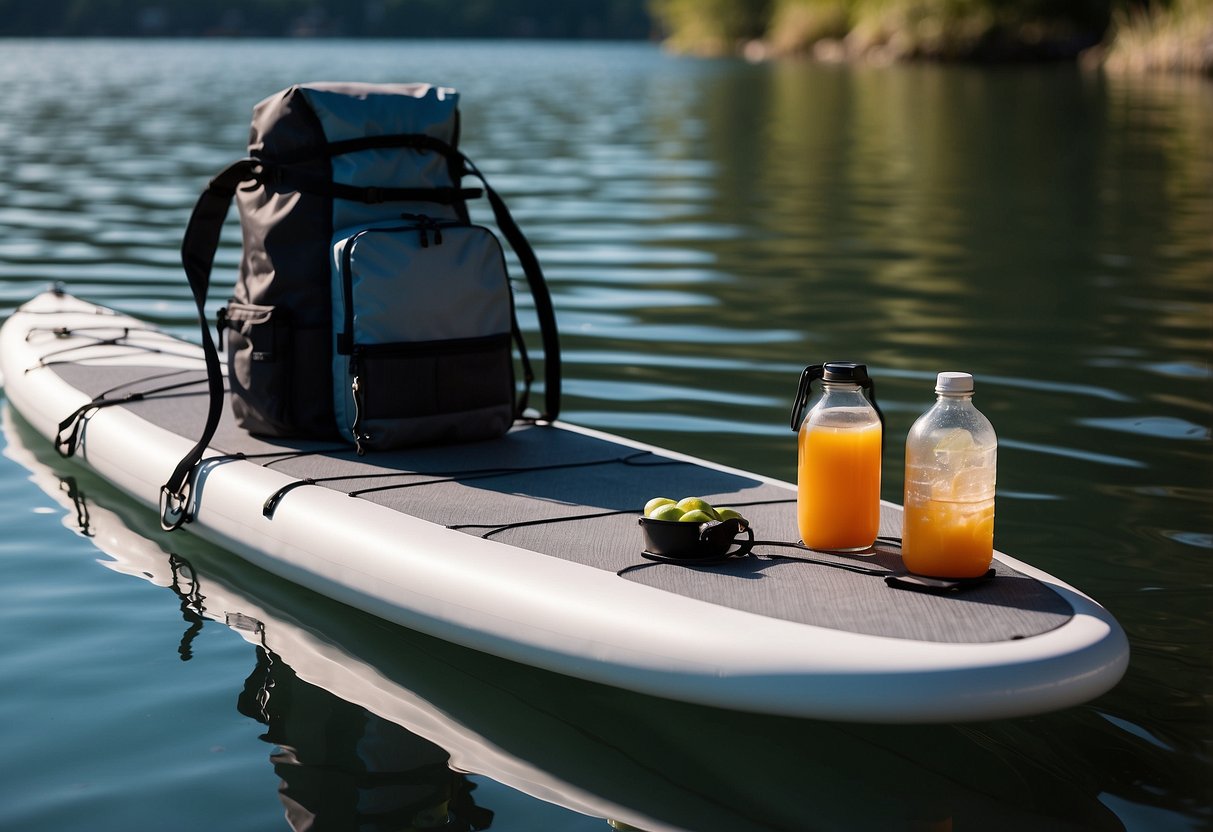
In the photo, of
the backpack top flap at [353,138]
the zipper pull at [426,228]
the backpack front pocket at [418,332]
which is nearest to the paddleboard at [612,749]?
the backpack front pocket at [418,332]

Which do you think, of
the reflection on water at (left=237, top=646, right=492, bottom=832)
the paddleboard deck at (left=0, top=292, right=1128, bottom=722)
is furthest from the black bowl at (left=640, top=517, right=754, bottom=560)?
the reflection on water at (left=237, top=646, right=492, bottom=832)

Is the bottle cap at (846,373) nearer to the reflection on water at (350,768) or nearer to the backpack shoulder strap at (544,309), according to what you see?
the reflection on water at (350,768)

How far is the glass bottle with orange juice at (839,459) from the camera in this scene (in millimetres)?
2729

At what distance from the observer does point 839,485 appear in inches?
112

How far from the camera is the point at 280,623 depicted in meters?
3.35

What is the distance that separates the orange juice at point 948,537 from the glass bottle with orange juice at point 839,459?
132mm

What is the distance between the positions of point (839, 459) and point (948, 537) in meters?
0.27

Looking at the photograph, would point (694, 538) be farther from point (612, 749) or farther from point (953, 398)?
point (953, 398)

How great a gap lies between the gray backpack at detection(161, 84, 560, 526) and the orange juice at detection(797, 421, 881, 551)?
129 centimetres

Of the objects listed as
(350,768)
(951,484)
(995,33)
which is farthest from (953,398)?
(995,33)

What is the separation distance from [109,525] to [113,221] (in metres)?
6.54

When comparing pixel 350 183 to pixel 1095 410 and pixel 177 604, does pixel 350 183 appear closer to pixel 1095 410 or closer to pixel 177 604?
pixel 177 604

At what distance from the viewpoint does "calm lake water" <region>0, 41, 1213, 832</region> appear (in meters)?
2.59

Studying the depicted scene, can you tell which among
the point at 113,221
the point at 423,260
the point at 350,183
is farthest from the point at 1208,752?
the point at 113,221
